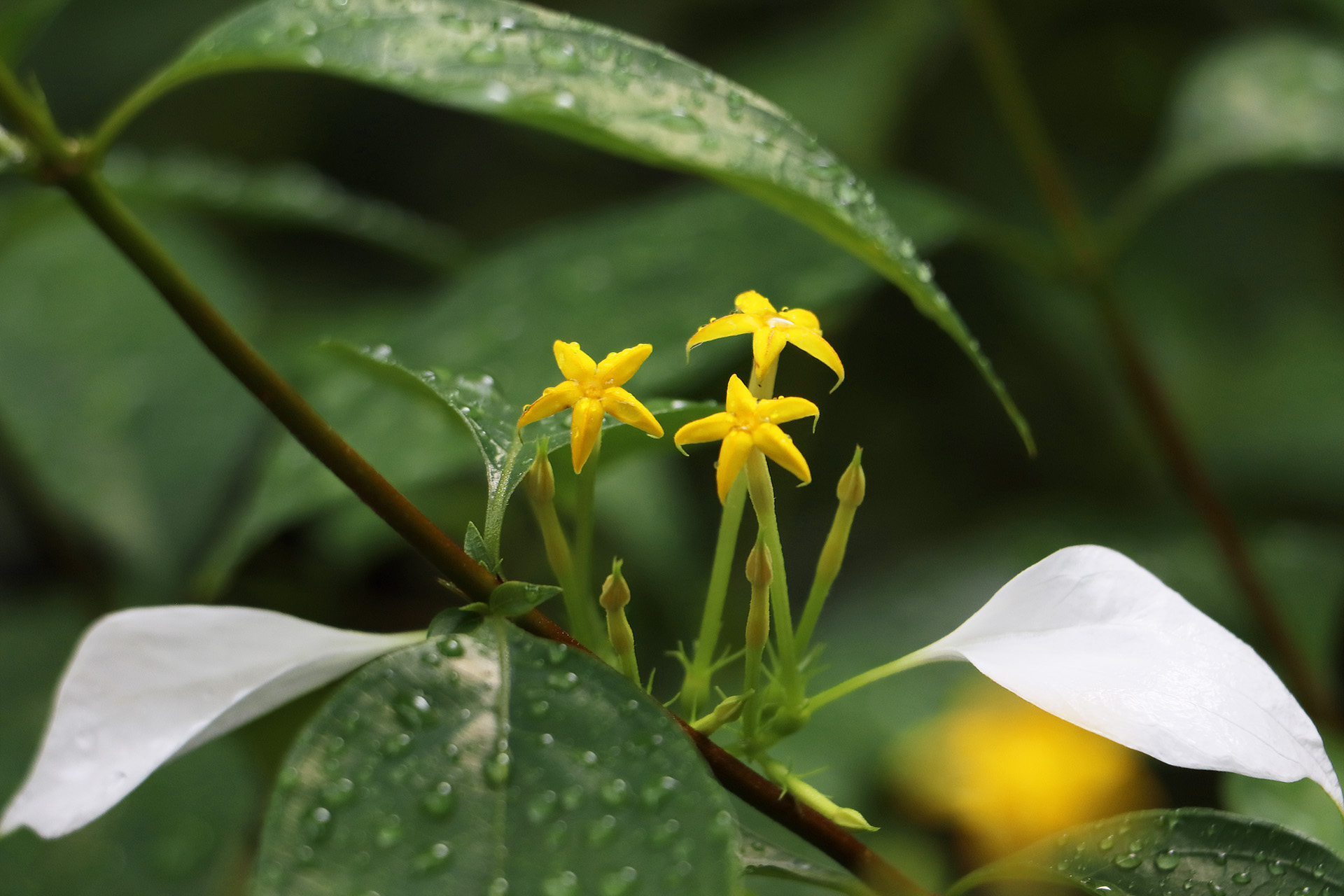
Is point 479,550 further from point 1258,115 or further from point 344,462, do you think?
point 1258,115

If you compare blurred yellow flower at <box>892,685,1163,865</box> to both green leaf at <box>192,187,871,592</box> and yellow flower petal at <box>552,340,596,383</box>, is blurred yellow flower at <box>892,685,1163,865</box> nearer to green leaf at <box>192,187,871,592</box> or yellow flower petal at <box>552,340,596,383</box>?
green leaf at <box>192,187,871,592</box>

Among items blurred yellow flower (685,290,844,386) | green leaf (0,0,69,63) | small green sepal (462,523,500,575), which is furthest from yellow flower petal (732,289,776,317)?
green leaf (0,0,69,63)

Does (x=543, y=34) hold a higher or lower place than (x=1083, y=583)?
higher

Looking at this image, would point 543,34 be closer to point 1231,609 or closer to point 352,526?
point 352,526

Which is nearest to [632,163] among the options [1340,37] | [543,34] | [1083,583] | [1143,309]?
[1143,309]

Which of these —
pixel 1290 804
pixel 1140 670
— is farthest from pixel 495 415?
pixel 1290 804

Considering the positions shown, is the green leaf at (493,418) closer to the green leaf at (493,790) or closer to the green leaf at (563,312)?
the green leaf at (493,790)
